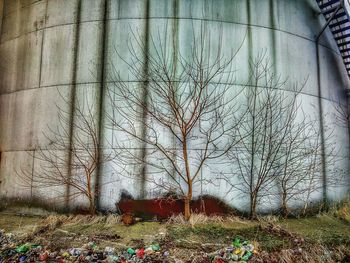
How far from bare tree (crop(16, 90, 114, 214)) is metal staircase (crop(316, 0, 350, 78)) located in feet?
24.8

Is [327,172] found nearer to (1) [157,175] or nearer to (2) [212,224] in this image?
(2) [212,224]

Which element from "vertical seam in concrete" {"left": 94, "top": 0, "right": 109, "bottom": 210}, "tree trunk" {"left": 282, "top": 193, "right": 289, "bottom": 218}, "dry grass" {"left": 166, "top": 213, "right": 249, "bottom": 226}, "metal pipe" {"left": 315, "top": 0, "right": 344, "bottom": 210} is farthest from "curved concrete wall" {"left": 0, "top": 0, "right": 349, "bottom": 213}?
"tree trunk" {"left": 282, "top": 193, "right": 289, "bottom": 218}

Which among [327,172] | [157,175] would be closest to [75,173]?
[157,175]

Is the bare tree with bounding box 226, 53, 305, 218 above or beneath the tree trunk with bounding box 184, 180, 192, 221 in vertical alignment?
above

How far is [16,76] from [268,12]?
7904 millimetres

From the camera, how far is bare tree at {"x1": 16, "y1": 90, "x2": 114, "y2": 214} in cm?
803

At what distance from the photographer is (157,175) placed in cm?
782

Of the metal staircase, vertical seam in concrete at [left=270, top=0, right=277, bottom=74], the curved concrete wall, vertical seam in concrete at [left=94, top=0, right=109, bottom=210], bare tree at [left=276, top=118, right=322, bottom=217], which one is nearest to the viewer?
vertical seam in concrete at [left=94, top=0, right=109, bottom=210]

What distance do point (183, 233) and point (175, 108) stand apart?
3.03 m

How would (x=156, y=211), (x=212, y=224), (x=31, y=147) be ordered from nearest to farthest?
(x=212, y=224) < (x=156, y=211) < (x=31, y=147)

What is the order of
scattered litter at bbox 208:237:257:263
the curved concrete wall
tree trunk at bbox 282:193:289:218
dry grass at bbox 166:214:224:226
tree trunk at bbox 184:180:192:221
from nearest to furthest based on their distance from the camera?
scattered litter at bbox 208:237:257:263
dry grass at bbox 166:214:224:226
tree trunk at bbox 184:180:192:221
tree trunk at bbox 282:193:289:218
the curved concrete wall

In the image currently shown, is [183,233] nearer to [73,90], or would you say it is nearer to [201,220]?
[201,220]

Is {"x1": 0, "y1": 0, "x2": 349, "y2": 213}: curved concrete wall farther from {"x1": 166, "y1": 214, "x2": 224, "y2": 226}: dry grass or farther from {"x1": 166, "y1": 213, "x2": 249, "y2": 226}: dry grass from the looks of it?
{"x1": 166, "y1": 214, "x2": 224, "y2": 226}: dry grass

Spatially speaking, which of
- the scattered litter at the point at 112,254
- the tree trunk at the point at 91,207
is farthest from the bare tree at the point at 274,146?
the tree trunk at the point at 91,207
